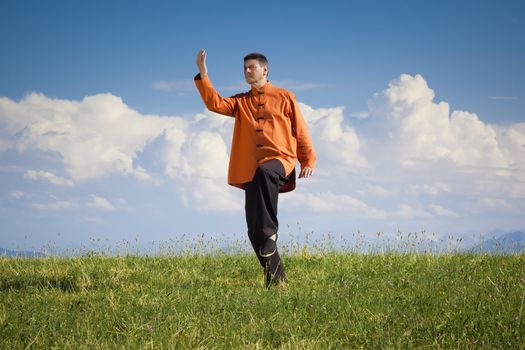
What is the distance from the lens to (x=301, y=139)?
295 inches

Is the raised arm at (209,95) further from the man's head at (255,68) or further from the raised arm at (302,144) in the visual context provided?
the raised arm at (302,144)

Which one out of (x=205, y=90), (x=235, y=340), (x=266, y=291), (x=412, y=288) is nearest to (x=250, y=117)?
(x=205, y=90)

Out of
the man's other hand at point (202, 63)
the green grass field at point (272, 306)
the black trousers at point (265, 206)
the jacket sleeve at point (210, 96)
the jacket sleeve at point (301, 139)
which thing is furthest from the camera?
the jacket sleeve at point (301, 139)

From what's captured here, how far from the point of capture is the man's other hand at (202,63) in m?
7.21

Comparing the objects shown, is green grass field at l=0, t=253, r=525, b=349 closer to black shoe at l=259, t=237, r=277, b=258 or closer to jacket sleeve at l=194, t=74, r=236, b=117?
black shoe at l=259, t=237, r=277, b=258

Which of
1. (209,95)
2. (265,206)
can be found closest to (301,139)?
(265,206)

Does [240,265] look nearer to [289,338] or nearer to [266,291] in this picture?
[266,291]

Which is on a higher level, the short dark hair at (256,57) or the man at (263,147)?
the short dark hair at (256,57)

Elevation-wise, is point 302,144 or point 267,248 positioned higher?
point 302,144

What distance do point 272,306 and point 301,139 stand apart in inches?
97.9

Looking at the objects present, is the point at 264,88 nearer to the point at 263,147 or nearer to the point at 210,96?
the point at 210,96

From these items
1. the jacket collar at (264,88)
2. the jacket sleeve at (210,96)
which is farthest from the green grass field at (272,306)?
the jacket collar at (264,88)

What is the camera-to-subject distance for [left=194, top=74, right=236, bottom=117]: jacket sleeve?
7348 mm

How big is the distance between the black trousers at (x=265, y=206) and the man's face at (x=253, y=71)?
3.45ft
